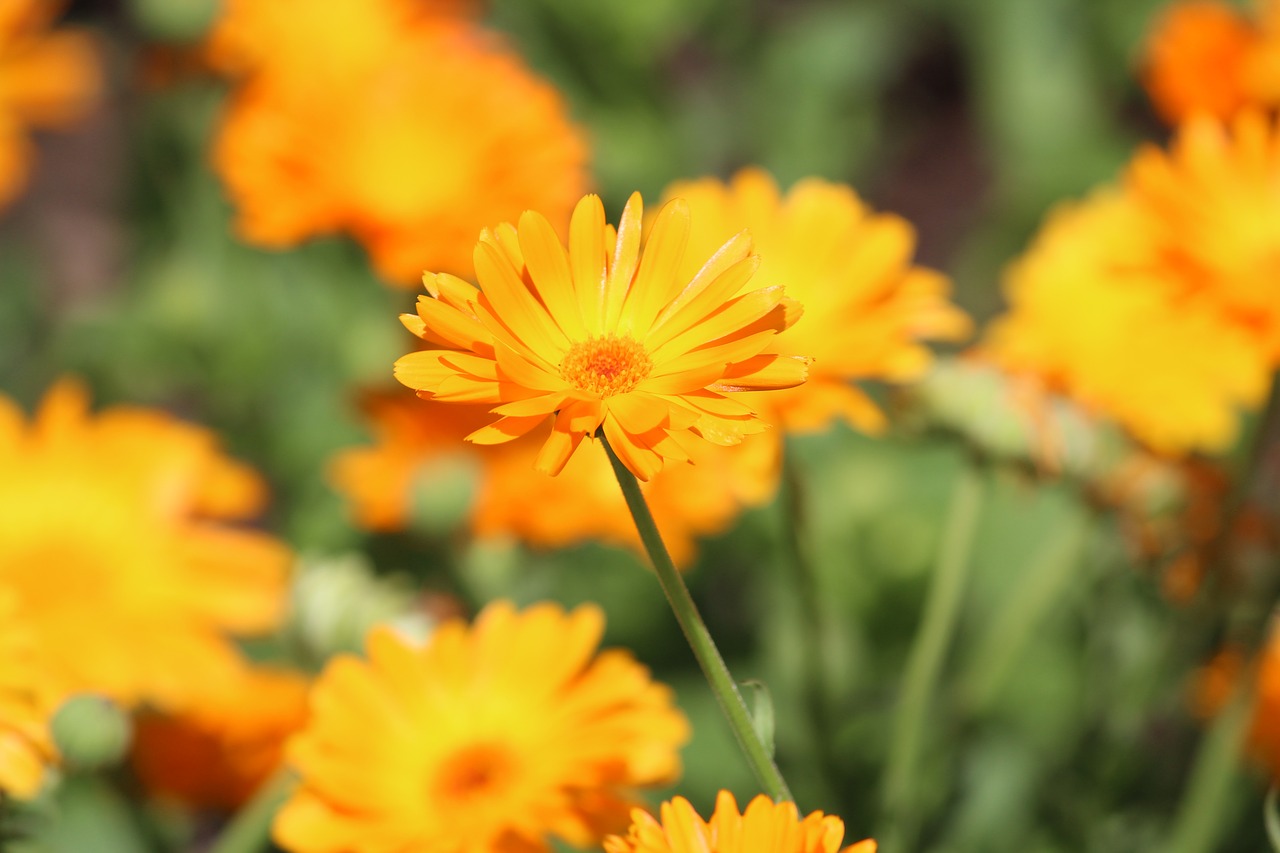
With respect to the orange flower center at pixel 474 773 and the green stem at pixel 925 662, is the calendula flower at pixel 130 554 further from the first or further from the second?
the green stem at pixel 925 662

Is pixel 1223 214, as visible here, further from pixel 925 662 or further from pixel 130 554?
pixel 130 554

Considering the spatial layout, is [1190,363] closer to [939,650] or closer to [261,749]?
[939,650]

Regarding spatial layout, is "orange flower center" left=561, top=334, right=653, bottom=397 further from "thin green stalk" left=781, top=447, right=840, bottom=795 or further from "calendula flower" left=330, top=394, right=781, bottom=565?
"calendula flower" left=330, top=394, right=781, bottom=565

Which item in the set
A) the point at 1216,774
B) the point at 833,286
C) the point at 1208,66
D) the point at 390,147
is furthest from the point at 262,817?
the point at 1208,66

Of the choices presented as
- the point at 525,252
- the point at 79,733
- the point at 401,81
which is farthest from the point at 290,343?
the point at 525,252

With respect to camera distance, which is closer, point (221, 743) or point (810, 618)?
point (810, 618)

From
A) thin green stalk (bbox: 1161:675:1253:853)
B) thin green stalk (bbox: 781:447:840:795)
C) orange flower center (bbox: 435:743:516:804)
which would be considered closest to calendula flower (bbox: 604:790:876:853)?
orange flower center (bbox: 435:743:516:804)
